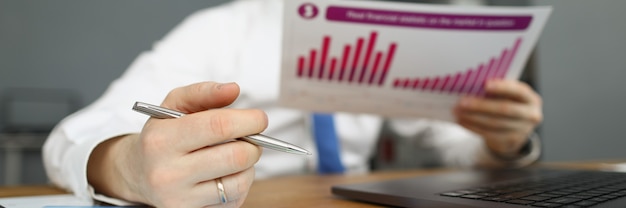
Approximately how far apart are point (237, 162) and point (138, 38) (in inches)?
101

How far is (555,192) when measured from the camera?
38 cm

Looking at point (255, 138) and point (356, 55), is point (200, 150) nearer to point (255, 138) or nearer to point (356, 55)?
point (255, 138)

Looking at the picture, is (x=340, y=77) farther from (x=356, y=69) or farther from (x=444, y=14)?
(x=444, y=14)

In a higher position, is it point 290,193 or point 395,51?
point 395,51

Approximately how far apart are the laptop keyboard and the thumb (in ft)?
0.58

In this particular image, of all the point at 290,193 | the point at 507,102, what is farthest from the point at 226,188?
the point at 507,102

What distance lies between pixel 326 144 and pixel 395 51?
0.25 metres

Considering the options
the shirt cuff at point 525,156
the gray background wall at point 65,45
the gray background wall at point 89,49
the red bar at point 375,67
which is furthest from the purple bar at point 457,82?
the gray background wall at point 65,45

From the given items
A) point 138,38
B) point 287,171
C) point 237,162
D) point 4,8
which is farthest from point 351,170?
point 4,8

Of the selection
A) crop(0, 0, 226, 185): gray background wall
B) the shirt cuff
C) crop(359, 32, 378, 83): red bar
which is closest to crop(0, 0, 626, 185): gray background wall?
crop(0, 0, 226, 185): gray background wall

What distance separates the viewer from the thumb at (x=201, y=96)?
306 mm

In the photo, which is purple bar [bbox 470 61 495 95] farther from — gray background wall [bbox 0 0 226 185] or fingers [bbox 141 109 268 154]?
gray background wall [bbox 0 0 226 185]

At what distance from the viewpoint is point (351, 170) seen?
913mm

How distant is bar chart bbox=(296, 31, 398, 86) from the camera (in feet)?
1.98
